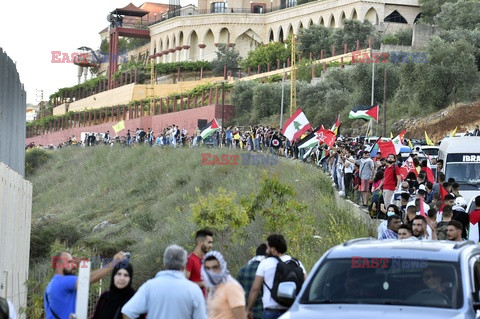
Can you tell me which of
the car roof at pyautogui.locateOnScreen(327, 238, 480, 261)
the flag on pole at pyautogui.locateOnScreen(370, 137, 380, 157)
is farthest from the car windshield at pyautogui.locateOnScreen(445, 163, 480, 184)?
the car roof at pyautogui.locateOnScreen(327, 238, 480, 261)

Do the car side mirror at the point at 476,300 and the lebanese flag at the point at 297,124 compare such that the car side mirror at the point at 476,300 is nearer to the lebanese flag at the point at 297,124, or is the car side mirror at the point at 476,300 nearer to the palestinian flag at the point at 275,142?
the lebanese flag at the point at 297,124

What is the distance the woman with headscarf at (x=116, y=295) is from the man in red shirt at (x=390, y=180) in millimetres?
14301

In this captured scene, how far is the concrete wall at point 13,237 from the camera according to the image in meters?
19.3

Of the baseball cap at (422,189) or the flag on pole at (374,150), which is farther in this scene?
the flag on pole at (374,150)

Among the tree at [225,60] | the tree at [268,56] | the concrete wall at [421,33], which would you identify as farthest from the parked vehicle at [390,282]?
the tree at [225,60]

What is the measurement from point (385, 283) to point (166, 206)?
4427cm

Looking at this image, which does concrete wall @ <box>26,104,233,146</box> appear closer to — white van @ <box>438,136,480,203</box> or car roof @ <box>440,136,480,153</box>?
car roof @ <box>440,136,480,153</box>

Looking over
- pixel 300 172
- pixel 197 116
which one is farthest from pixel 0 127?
pixel 197 116

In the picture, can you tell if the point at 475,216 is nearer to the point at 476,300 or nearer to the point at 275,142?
the point at 476,300

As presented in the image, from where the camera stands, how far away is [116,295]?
1013 cm

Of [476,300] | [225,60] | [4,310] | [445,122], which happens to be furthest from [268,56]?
[4,310]

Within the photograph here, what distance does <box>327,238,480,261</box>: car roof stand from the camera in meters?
10.2

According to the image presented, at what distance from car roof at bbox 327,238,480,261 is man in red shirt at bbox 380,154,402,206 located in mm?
13305

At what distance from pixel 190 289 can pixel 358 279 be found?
1557 mm
